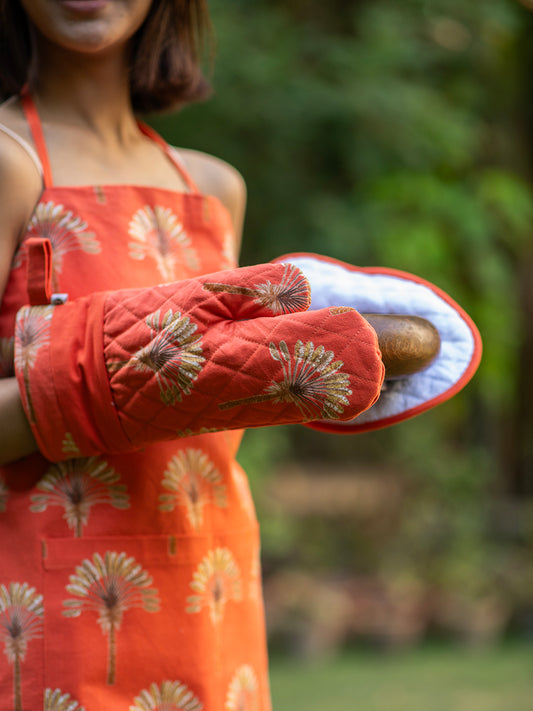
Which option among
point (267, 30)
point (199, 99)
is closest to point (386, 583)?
point (267, 30)

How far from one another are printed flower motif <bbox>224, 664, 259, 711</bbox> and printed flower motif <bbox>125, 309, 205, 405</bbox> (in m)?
0.37

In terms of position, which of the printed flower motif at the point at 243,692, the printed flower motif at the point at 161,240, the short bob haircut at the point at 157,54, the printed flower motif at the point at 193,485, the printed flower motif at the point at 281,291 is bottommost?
the printed flower motif at the point at 243,692

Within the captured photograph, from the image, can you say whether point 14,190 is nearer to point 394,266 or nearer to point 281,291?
point 281,291

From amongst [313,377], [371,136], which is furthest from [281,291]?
[371,136]

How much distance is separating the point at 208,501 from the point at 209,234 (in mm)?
316

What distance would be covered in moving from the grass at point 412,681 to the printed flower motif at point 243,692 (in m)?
2.56

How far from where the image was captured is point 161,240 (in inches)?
35.5

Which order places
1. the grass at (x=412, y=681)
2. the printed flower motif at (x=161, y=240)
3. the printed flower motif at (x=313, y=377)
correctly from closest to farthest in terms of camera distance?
the printed flower motif at (x=313, y=377) → the printed flower motif at (x=161, y=240) → the grass at (x=412, y=681)

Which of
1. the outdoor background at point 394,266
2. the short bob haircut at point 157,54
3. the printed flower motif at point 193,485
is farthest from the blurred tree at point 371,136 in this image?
the printed flower motif at point 193,485

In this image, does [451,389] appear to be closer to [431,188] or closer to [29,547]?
[29,547]

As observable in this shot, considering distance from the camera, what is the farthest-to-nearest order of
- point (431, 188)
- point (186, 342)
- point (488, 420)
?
1. point (488, 420)
2. point (431, 188)
3. point (186, 342)

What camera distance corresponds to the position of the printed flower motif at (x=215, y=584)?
856 millimetres

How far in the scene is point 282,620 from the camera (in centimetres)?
368

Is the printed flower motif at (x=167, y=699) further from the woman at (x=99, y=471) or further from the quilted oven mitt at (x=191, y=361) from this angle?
the quilted oven mitt at (x=191, y=361)
